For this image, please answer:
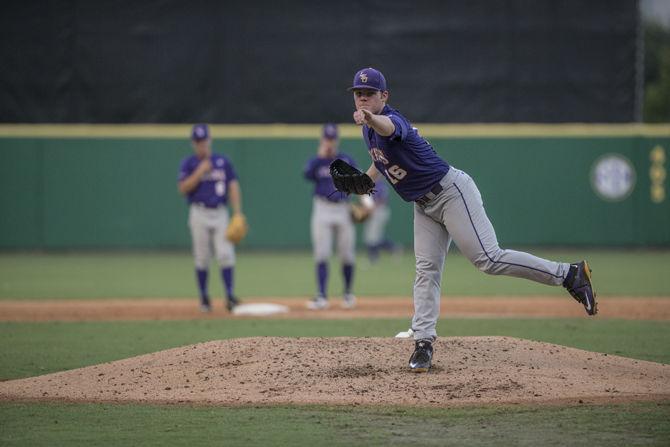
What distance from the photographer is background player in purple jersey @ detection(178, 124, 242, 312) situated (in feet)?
35.7

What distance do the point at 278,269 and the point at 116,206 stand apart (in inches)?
168

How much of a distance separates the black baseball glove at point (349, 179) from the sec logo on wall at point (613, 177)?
14.0 meters

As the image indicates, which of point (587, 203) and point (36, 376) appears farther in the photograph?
point (587, 203)

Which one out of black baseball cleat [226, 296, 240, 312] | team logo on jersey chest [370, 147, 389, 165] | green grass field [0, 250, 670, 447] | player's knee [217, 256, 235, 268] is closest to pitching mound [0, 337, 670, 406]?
green grass field [0, 250, 670, 447]

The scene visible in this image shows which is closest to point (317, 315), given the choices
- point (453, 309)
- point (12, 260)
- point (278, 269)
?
point (453, 309)

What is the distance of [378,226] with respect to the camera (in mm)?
18375

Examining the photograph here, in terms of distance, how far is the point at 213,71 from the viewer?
1911cm

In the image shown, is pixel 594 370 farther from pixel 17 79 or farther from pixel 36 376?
pixel 17 79

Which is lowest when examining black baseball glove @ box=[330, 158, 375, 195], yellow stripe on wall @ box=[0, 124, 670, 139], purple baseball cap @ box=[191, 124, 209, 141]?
black baseball glove @ box=[330, 158, 375, 195]

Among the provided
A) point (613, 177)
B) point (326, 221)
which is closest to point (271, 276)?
point (326, 221)

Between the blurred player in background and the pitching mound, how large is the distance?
1084 cm

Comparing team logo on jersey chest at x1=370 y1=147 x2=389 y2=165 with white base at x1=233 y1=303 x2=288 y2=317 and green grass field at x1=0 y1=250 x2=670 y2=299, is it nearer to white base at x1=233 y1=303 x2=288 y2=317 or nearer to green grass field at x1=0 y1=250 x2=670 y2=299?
white base at x1=233 y1=303 x2=288 y2=317

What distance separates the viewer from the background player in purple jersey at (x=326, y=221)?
11.2m

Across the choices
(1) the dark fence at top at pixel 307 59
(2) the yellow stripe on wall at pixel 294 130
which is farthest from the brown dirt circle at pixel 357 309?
(1) the dark fence at top at pixel 307 59
